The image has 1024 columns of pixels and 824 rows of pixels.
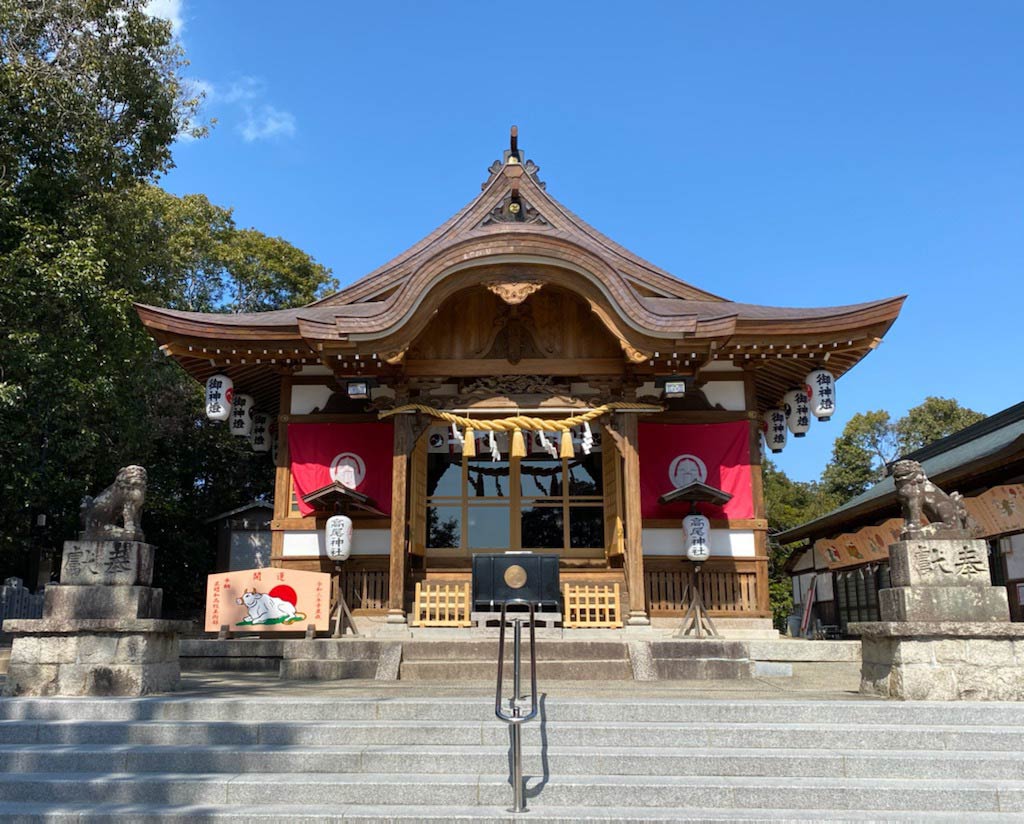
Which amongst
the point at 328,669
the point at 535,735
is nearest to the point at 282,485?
the point at 328,669

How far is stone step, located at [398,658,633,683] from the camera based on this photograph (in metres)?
8.47

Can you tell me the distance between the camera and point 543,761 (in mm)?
4992

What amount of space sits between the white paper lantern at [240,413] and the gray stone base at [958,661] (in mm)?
9901

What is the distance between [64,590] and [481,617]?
195 inches

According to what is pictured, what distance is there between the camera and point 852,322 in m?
10.6

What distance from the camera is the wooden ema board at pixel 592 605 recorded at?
405 inches

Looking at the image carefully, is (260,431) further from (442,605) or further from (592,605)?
(592,605)

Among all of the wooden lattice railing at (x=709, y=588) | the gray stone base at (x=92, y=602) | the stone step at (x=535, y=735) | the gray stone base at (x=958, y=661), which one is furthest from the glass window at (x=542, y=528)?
the stone step at (x=535, y=735)

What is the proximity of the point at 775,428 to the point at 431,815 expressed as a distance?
10.2 m

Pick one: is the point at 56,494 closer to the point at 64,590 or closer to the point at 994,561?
the point at 64,590

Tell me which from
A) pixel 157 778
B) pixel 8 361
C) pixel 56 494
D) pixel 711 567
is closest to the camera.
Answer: pixel 157 778

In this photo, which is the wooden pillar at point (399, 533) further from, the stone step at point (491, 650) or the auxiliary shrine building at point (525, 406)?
the stone step at point (491, 650)

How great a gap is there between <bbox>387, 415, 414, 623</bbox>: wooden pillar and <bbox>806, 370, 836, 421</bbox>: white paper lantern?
19.3ft

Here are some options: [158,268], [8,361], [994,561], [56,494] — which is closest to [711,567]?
[994,561]
